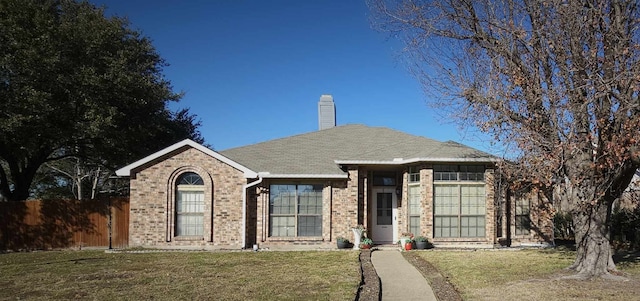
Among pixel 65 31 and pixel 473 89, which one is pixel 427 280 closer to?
pixel 473 89

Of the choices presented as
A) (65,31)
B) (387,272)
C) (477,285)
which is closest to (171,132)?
(65,31)

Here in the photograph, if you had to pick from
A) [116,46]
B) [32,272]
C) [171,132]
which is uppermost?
[116,46]

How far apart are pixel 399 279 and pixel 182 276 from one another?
499 cm

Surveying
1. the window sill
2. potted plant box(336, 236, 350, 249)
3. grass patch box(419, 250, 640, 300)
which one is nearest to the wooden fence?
the window sill

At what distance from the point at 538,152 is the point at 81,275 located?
10.8 metres

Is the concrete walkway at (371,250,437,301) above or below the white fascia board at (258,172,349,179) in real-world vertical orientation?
below

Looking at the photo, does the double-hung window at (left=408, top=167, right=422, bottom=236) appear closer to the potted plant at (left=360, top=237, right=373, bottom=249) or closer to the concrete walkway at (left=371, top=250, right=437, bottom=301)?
the potted plant at (left=360, top=237, right=373, bottom=249)

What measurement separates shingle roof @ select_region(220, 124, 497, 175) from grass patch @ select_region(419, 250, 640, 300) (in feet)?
11.3

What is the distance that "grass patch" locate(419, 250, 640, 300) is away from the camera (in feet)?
30.8

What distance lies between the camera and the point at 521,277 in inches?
440

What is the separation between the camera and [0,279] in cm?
1117

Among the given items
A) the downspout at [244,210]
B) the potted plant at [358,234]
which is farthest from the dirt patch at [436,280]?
the downspout at [244,210]

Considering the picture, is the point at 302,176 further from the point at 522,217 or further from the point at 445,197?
the point at 522,217

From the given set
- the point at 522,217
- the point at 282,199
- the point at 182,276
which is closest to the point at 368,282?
the point at 182,276
